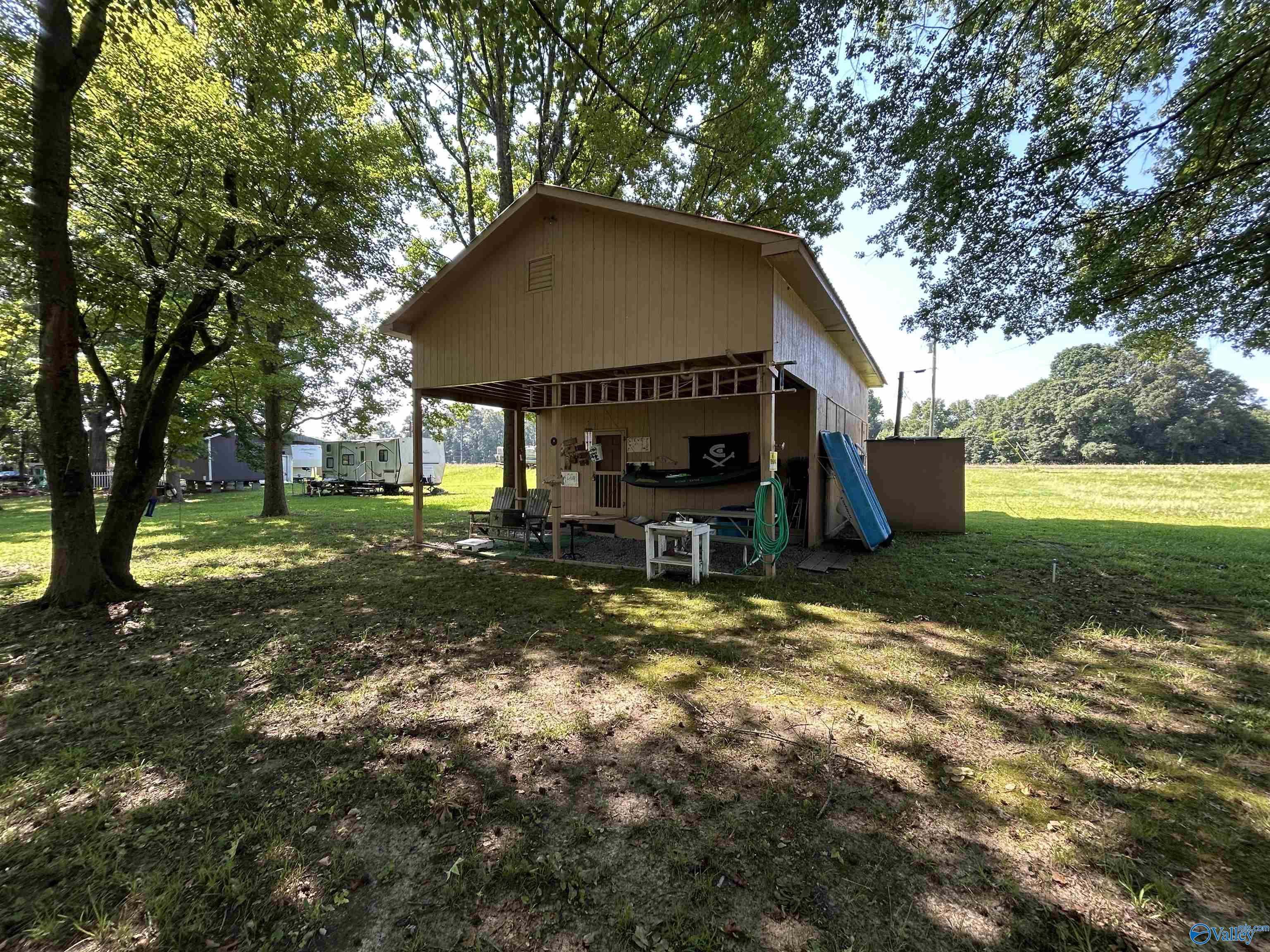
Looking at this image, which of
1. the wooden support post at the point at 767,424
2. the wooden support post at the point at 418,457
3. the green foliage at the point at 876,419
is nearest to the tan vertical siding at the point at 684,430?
the wooden support post at the point at 767,424

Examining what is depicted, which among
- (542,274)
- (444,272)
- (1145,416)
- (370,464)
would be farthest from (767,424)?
(1145,416)

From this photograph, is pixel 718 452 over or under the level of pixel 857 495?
over

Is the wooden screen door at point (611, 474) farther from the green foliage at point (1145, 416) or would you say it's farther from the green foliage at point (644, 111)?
the green foliage at point (1145, 416)

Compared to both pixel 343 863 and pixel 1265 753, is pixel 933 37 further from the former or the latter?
pixel 343 863

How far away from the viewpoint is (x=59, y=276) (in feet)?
14.2

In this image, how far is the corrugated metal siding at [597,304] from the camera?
19.3 feet

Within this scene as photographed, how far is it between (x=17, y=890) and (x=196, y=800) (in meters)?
0.50

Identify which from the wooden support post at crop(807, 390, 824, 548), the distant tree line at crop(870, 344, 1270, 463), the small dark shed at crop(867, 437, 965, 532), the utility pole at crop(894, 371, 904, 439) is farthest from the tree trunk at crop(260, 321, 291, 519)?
the distant tree line at crop(870, 344, 1270, 463)

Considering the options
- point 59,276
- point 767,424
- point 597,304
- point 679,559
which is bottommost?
point 679,559

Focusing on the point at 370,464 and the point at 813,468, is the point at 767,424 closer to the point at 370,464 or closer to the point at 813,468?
the point at 813,468

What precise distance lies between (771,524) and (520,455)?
6278mm

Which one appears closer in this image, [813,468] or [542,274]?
[542,274]

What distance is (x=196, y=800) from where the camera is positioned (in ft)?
6.91

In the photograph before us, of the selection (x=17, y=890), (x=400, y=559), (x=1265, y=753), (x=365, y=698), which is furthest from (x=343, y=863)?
(x=400, y=559)
